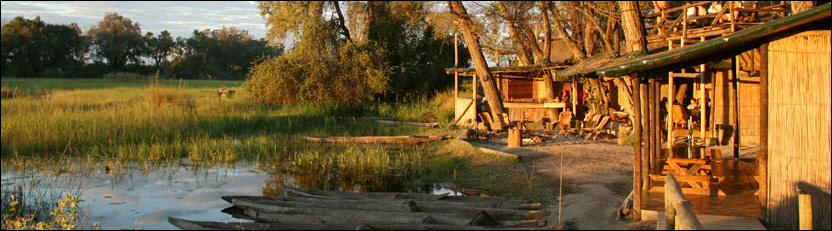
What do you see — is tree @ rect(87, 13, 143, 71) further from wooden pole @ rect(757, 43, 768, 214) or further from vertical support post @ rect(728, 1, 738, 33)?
wooden pole @ rect(757, 43, 768, 214)

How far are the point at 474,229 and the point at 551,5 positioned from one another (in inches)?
576

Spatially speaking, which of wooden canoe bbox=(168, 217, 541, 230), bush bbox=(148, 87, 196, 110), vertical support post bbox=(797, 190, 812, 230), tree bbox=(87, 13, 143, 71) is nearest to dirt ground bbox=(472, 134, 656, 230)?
wooden canoe bbox=(168, 217, 541, 230)

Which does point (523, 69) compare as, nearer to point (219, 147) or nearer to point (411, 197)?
point (219, 147)

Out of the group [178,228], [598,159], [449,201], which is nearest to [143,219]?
[178,228]

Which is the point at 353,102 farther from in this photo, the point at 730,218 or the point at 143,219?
the point at 730,218

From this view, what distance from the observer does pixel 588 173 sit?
469 inches

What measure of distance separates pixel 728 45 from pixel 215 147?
1166cm

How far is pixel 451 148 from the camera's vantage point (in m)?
16.5

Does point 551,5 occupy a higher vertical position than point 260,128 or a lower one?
higher

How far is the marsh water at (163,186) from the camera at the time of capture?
908 cm

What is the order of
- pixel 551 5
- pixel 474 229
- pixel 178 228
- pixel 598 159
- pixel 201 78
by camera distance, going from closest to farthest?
pixel 474 229 < pixel 178 228 < pixel 598 159 < pixel 551 5 < pixel 201 78

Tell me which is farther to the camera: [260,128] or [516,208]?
[260,128]

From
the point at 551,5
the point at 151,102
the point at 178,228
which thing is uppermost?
the point at 551,5

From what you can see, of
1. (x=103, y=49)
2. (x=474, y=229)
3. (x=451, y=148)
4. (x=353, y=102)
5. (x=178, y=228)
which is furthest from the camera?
(x=103, y=49)
